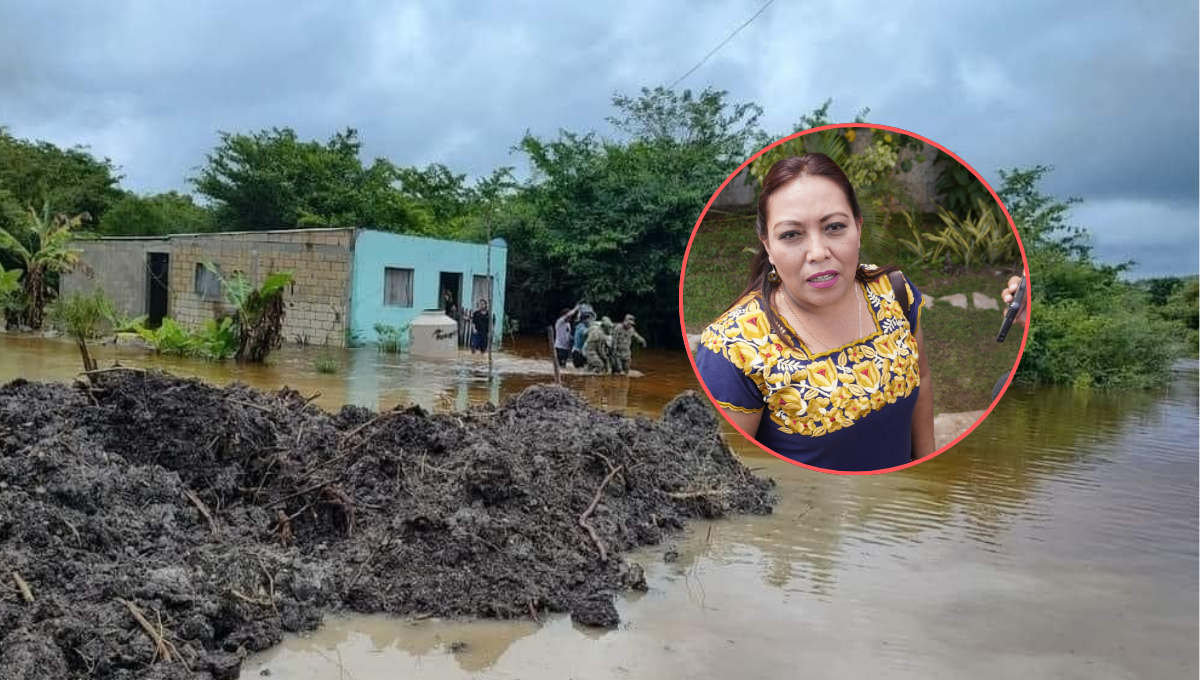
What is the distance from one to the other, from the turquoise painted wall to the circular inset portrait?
1802cm

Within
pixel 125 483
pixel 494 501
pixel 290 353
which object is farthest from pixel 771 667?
pixel 290 353

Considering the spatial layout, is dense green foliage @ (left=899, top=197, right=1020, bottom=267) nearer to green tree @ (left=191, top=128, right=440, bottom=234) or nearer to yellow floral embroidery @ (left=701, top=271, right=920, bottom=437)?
yellow floral embroidery @ (left=701, top=271, right=920, bottom=437)

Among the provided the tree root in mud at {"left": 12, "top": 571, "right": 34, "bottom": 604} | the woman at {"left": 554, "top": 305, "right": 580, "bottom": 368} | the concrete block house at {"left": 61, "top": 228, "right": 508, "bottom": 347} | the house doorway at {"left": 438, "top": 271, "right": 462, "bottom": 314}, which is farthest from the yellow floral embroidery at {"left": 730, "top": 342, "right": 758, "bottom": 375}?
the house doorway at {"left": 438, "top": 271, "right": 462, "bottom": 314}

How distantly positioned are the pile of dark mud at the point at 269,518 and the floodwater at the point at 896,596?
275 millimetres

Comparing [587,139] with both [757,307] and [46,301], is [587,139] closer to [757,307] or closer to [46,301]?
[46,301]

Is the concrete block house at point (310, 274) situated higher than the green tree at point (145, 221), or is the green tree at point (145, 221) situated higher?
the green tree at point (145, 221)

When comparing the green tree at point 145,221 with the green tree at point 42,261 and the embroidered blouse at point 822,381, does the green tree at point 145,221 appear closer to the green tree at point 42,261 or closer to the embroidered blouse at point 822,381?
the green tree at point 42,261

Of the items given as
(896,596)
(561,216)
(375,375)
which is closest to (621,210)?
(561,216)

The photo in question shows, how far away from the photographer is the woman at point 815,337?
1.17 metres

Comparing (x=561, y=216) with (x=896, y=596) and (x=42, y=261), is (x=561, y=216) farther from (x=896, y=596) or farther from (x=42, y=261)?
(x=896, y=596)

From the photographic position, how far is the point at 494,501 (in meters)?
6.38

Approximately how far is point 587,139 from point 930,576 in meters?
20.3

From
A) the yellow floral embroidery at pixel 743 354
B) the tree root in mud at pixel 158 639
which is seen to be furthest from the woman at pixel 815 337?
the tree root in mud at pixel 158 639

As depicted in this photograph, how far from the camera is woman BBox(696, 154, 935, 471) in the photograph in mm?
1172
